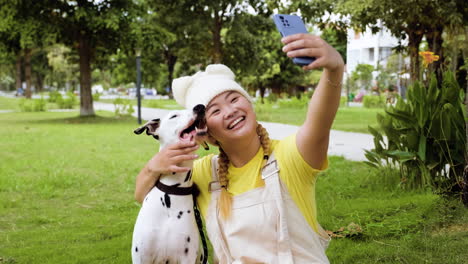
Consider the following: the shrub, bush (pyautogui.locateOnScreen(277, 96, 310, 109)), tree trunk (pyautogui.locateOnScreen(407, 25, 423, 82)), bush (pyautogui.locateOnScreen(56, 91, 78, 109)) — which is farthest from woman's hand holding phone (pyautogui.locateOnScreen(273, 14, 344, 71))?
bush (pyautogui.locateOnScreen(56, 91, 78, 109))

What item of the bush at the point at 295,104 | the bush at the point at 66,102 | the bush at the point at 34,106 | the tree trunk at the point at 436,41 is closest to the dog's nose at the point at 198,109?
the tree trunk at the point at 436,41

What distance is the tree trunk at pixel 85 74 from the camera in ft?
68.4

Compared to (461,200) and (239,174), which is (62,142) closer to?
(461,200)

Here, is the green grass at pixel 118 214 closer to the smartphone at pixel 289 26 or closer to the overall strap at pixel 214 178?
the overall strap at pixel 214 178

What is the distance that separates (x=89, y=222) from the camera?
5945 millimetres

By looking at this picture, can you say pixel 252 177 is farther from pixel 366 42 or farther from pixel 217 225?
pixel 366 42

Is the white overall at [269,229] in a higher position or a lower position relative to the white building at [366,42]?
lower

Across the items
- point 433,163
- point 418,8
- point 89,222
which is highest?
point 418,8

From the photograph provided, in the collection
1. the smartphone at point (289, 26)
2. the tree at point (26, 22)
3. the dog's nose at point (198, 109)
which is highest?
the tree at point (26, 22)

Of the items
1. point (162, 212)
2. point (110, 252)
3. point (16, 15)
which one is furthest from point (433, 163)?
point (16, 15)

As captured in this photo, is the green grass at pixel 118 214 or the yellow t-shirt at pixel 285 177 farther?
the green grass at pixel 118 214

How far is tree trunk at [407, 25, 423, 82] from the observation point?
859cm

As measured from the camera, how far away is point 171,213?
2373mm

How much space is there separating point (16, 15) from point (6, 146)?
7.63 m
